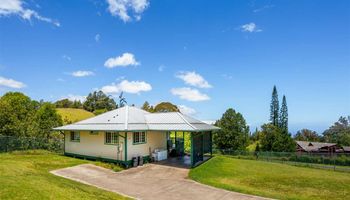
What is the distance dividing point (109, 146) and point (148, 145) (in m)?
2.82

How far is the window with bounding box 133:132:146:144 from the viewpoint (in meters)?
17.4

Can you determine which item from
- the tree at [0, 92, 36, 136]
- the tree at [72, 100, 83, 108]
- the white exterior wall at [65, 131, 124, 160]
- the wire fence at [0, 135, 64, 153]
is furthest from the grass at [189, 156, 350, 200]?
the tree at [72, 100, 83, 108]

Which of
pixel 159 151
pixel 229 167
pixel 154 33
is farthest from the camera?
pixel 154 33

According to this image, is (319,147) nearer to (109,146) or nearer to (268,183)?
(268,183)

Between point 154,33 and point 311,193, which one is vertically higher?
point 154,33

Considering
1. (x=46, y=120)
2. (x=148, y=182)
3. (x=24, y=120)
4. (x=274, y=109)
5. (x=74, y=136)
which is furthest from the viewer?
(x=274, y=109)

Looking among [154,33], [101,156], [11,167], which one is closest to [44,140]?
[101,156]

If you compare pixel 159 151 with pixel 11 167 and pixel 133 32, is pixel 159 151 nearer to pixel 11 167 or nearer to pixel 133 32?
pixel 11 167

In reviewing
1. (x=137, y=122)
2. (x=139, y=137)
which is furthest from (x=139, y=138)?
(x=137, y=122)

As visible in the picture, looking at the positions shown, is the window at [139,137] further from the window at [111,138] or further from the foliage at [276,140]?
the foliage at [276,140]

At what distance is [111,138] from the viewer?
17312 millimetres

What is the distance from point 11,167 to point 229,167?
42.0 ft

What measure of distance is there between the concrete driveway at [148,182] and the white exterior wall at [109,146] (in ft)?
4.65

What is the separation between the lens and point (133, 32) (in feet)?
77.6
